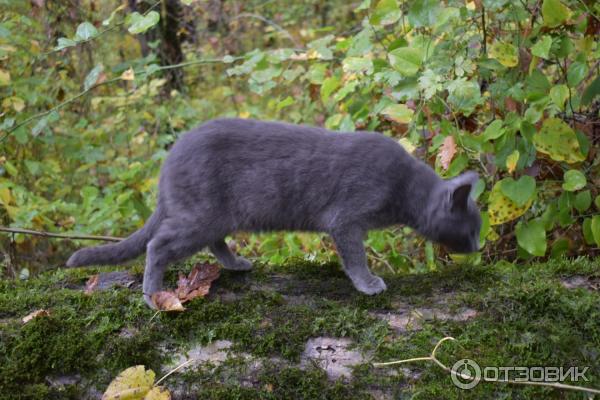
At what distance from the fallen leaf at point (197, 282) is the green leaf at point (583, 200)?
1.93 meters

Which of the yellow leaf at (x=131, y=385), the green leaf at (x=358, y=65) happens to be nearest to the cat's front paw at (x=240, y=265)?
the yellow leaf at (x=131, y=385)

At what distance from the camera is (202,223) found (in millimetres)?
3053

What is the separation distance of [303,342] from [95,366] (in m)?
0.84

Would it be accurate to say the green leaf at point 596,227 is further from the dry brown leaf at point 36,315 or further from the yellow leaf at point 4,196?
the yellow leaf at point 4,196

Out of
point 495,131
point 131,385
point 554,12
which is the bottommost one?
point 131,385

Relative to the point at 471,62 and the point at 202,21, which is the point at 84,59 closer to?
the point at 202,21

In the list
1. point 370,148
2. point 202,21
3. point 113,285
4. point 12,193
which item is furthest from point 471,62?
point 202,21

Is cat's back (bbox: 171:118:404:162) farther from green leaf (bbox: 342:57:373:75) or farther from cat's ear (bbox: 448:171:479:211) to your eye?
green leaf (bbox: 342:57:373:75)

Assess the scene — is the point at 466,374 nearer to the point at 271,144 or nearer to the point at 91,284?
the point at 271,144

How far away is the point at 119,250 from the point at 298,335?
47.4 inches

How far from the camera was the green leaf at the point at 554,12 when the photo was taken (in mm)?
2918

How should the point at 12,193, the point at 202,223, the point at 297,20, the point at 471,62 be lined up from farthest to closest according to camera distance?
the point at 297,20, the point at 12,193, the point at 471,62, the point at 202,223

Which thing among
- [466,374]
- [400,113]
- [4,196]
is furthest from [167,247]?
[4,196]

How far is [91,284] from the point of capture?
3.04m
